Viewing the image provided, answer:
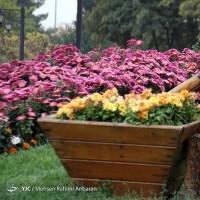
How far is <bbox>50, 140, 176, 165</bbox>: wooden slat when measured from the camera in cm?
444

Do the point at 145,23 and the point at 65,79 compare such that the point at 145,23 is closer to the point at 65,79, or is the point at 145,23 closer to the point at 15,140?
the point at 65,79

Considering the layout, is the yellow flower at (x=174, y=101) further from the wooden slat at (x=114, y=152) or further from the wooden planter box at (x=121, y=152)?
the wooden slat at (x=114, y=152)

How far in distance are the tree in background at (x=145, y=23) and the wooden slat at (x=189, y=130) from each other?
31.6 meters

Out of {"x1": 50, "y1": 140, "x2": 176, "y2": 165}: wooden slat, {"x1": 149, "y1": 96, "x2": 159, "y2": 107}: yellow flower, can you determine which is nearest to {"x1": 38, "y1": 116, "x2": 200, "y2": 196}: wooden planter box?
{"x1": 50, "y1": 140, "x2": 176, "y2": 165}: wooden slat

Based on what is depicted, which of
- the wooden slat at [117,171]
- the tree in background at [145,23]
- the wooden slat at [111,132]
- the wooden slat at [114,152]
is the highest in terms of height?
the wooden slat at [111,132]

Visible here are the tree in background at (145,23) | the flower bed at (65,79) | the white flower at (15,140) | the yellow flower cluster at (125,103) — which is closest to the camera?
the yellow flower cluster at (125,103)

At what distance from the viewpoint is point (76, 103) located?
4.89 meters

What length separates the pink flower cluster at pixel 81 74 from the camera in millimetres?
7961

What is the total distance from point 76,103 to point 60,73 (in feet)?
12.9

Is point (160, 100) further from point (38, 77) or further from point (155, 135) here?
point (38, 77)

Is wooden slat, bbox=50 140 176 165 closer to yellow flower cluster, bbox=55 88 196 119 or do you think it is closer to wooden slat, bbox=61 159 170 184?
wooden slat, bbox=61 159 170 184

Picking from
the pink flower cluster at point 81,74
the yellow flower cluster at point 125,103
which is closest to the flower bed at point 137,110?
the yellow flower cluster at point 125,103

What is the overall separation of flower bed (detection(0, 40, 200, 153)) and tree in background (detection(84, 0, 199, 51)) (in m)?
26.2

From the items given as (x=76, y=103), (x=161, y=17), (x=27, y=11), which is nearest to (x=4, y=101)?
(x=76, y=103)
